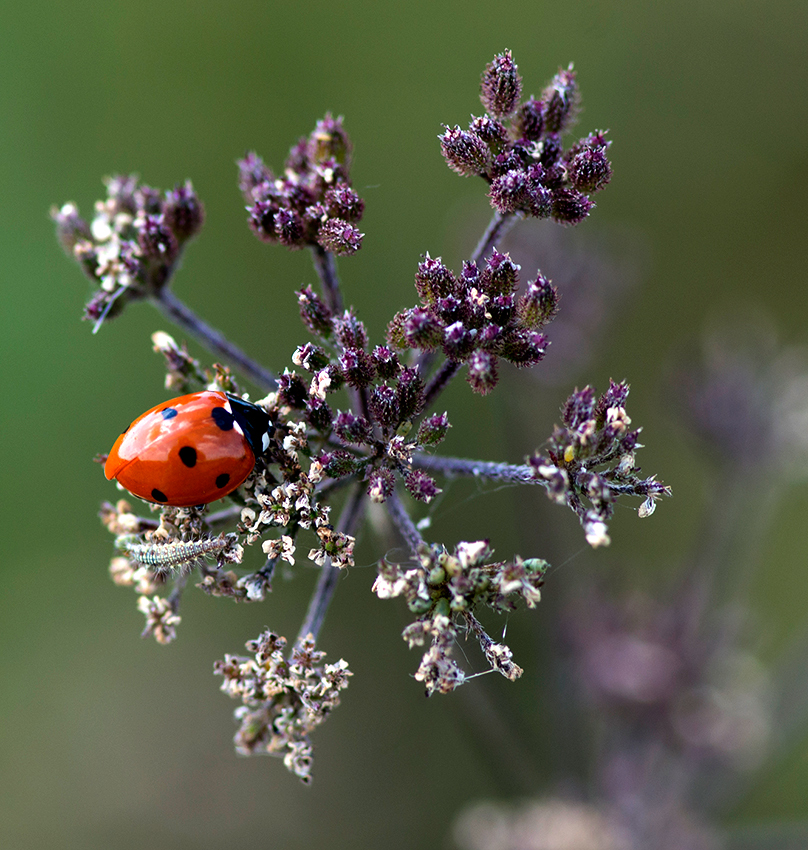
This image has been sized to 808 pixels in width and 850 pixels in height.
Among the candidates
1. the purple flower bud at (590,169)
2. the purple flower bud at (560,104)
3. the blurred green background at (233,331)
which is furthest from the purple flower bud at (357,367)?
the blurred green background at (233,331)

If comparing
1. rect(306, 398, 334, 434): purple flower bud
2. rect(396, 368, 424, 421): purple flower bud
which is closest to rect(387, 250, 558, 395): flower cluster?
rect(396, 368, 424, 421): purple flower bud

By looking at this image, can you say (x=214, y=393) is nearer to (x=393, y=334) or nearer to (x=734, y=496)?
(x=393, y=334)

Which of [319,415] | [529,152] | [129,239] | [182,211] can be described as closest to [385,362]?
[319,415]

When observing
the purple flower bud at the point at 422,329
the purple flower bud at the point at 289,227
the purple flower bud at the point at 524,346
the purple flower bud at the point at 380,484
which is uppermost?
the purple flower bud at the point at 289,227

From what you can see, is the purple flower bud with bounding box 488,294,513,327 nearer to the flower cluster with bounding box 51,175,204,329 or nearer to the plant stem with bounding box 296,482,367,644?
the plant stem with bounding box 296,482,367,644

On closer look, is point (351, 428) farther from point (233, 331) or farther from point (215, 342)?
point (233, 331)

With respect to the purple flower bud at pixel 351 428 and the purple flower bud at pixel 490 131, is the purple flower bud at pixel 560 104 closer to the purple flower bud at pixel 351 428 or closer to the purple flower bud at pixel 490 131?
the purple flower bud at pixel 490 131
